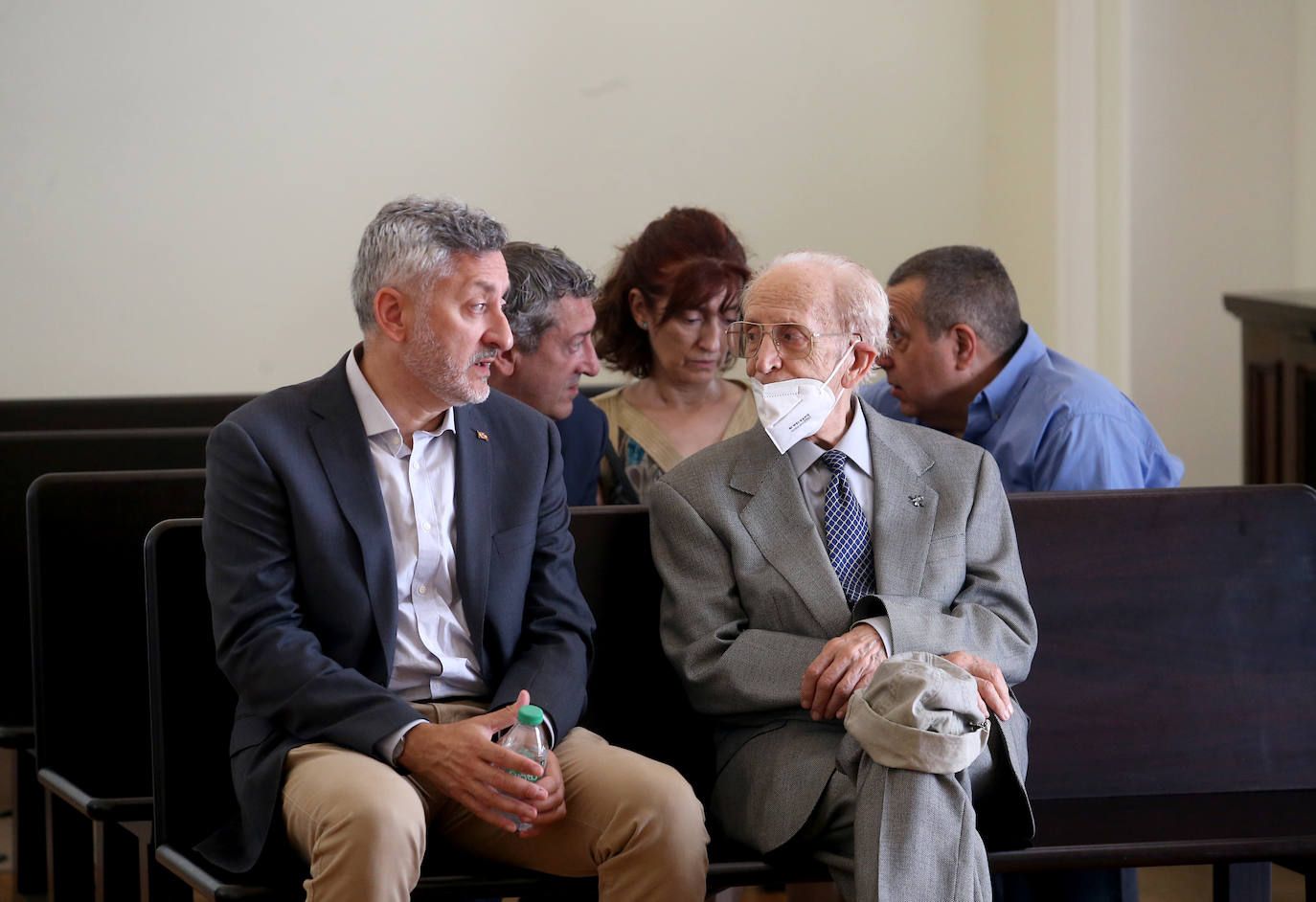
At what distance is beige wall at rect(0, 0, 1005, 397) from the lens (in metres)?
5.04

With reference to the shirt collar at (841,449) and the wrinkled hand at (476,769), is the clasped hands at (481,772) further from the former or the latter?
the shirt collar at (841,449)

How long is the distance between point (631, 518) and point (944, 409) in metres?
1.04

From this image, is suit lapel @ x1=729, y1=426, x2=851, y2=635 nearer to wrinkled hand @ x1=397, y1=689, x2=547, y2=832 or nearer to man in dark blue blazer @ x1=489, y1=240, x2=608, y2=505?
wrinkled hand @ x1=397, y1=689, x2=547, y2=832

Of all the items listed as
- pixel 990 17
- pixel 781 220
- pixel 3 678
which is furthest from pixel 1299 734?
pixel 990 17

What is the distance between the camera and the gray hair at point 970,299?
317 cm

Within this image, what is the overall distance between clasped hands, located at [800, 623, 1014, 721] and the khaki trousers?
239mm

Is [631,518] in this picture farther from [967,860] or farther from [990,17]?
[990,17]

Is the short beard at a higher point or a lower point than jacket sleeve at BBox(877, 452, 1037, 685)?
higher

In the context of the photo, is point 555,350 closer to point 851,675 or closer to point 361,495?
point 361,495

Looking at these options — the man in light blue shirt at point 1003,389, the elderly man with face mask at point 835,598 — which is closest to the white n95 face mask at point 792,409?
the elderly man with face mask at point 835,598

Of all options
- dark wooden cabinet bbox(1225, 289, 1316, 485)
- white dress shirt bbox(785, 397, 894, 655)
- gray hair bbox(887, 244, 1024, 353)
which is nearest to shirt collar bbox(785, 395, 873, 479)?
white dress shirt bbox(785, 397, 894, 655)

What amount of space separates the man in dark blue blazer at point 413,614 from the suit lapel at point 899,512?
474 mm

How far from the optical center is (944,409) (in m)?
3.26

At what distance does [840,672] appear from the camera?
2.17 metres
